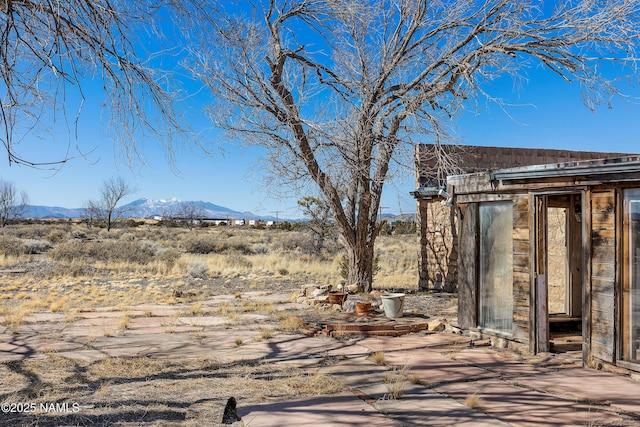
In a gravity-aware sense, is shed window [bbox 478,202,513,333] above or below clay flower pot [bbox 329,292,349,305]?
above

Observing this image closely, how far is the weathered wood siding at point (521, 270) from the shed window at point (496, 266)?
0.17 meters

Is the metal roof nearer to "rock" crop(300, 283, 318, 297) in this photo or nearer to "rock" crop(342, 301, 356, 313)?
"rock" crop(342, 301, 356, 313)

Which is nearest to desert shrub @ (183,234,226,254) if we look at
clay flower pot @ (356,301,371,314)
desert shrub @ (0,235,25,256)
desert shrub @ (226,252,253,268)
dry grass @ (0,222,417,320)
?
dry grass @ (0,222,417,320)

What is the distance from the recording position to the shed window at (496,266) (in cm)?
748

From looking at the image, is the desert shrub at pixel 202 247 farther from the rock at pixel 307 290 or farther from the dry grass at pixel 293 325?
the dry grass at pixel 293 325

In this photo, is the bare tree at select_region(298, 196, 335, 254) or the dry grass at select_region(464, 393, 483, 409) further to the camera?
the bare tree at select_region(298, 196, 335, 254)

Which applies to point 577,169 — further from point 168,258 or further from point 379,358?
point 168,258

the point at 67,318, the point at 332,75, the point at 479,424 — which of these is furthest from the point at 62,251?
the point at 479,424

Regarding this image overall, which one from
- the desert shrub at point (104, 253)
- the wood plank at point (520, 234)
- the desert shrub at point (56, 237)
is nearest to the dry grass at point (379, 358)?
the wood plank at point (520, 234)

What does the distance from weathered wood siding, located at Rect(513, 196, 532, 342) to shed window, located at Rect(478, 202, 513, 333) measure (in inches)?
6.7

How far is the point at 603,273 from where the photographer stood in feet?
20.2

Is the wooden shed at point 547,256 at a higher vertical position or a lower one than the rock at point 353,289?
higher

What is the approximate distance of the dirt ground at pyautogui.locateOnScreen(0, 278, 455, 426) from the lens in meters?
4.76

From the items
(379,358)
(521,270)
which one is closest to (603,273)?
(521,270)
